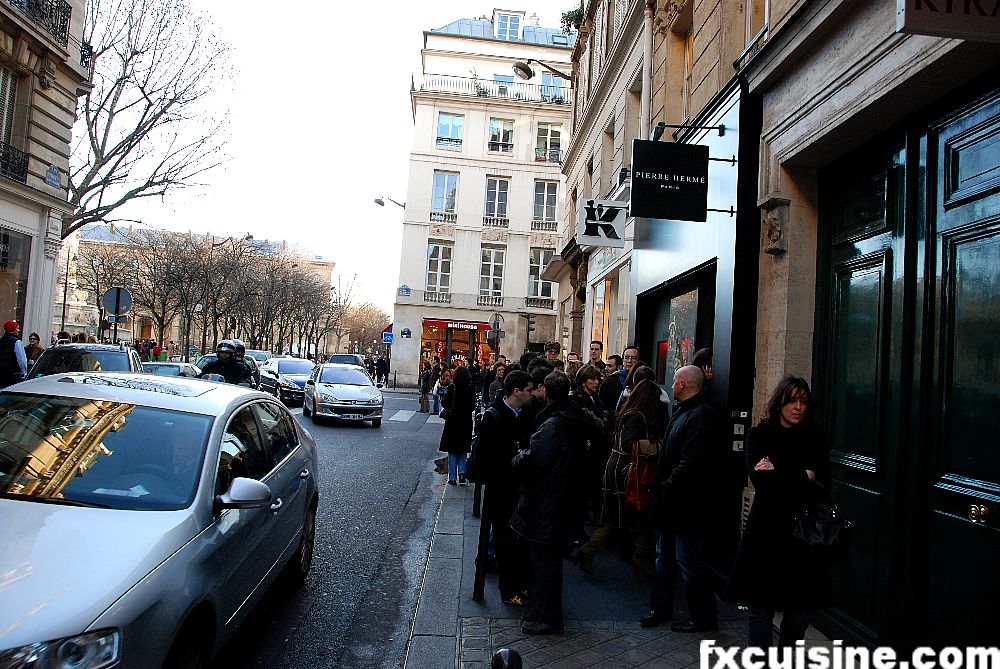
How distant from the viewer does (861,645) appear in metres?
4.54

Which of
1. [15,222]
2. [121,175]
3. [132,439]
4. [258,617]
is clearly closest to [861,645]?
[258,617]

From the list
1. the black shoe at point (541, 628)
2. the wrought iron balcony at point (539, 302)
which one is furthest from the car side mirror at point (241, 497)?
the wrought iron balcony at point (539, 302)

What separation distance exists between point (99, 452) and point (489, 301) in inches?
1513

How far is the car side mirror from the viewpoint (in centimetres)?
374

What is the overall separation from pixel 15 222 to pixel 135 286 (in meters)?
31.1

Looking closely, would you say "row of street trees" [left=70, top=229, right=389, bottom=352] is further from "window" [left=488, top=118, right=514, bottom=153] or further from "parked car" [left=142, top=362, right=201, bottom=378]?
"parked car" [left=142, top=362, right=201, bottom=378]

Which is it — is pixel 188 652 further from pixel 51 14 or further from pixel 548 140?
pixel 548 140

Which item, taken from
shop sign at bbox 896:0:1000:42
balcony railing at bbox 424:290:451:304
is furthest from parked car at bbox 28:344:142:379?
balcony railing at bbox 424:290:451:304

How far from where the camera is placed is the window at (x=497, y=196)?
4253 cm

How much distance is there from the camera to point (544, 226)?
42.9m

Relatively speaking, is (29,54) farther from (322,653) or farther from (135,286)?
(135,286)

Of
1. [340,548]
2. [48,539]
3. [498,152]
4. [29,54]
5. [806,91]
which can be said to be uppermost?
[498,152]

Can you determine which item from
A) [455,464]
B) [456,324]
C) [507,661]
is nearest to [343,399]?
[455,464]

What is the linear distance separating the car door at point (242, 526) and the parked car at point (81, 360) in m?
6.95
